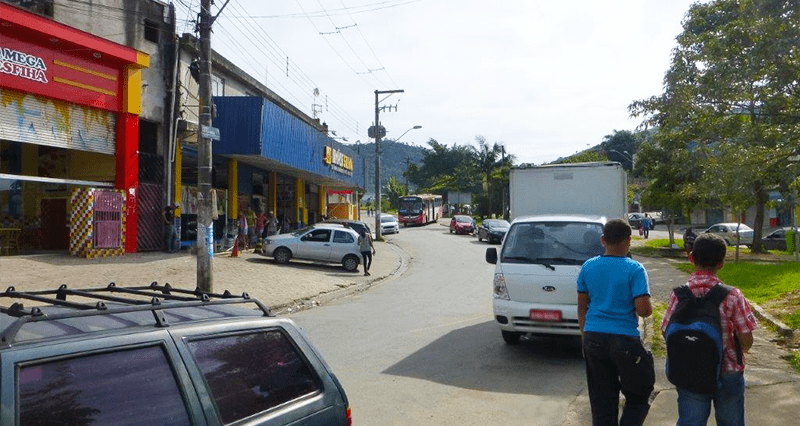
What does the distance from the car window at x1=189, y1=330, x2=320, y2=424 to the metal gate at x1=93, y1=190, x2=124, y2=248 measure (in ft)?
52.5

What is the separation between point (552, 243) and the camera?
9.45 meters

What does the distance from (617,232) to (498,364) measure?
415cm

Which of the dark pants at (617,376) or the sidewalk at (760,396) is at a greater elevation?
the dark pants at (617,376)

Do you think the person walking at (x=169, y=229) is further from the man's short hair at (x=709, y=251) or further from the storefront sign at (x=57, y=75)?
the man's short hair at (x=709, y=251)

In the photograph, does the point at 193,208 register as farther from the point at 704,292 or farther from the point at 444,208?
the point at 444,208

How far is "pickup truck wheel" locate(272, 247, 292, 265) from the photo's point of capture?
22594mm

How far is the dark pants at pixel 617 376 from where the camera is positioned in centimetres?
455

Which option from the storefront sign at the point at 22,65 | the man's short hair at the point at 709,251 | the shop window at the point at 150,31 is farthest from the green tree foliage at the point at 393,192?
the man's short hair at the point at 709,251

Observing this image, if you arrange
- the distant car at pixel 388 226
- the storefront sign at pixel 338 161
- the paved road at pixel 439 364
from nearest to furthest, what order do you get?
the paved road at pixel 439 364 → the storefront sign at pixel 338 161 → the distant car at pixel 388 226

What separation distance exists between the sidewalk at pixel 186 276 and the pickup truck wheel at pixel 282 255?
46 centimetres

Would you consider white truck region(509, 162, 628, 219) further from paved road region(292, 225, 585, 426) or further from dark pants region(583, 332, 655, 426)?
dark pants region(583, 332, 655, 426)

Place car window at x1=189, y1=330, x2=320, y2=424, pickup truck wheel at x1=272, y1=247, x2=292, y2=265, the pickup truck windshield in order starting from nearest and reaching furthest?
1. car window at x1=189, y1=330, x2=320, y2=424
2. the pickup truck windshield
3. pickup truck wheel at x1=272, y1=247, x2=292, y2=265

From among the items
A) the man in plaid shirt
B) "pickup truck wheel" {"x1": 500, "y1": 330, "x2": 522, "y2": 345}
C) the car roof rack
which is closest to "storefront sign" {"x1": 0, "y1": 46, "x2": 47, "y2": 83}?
"pickup truck wheel" {"x1": 500, "y1": 330, "x2": 522, "y2": 345}

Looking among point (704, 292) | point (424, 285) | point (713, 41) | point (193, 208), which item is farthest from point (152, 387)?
point (193, 208)
